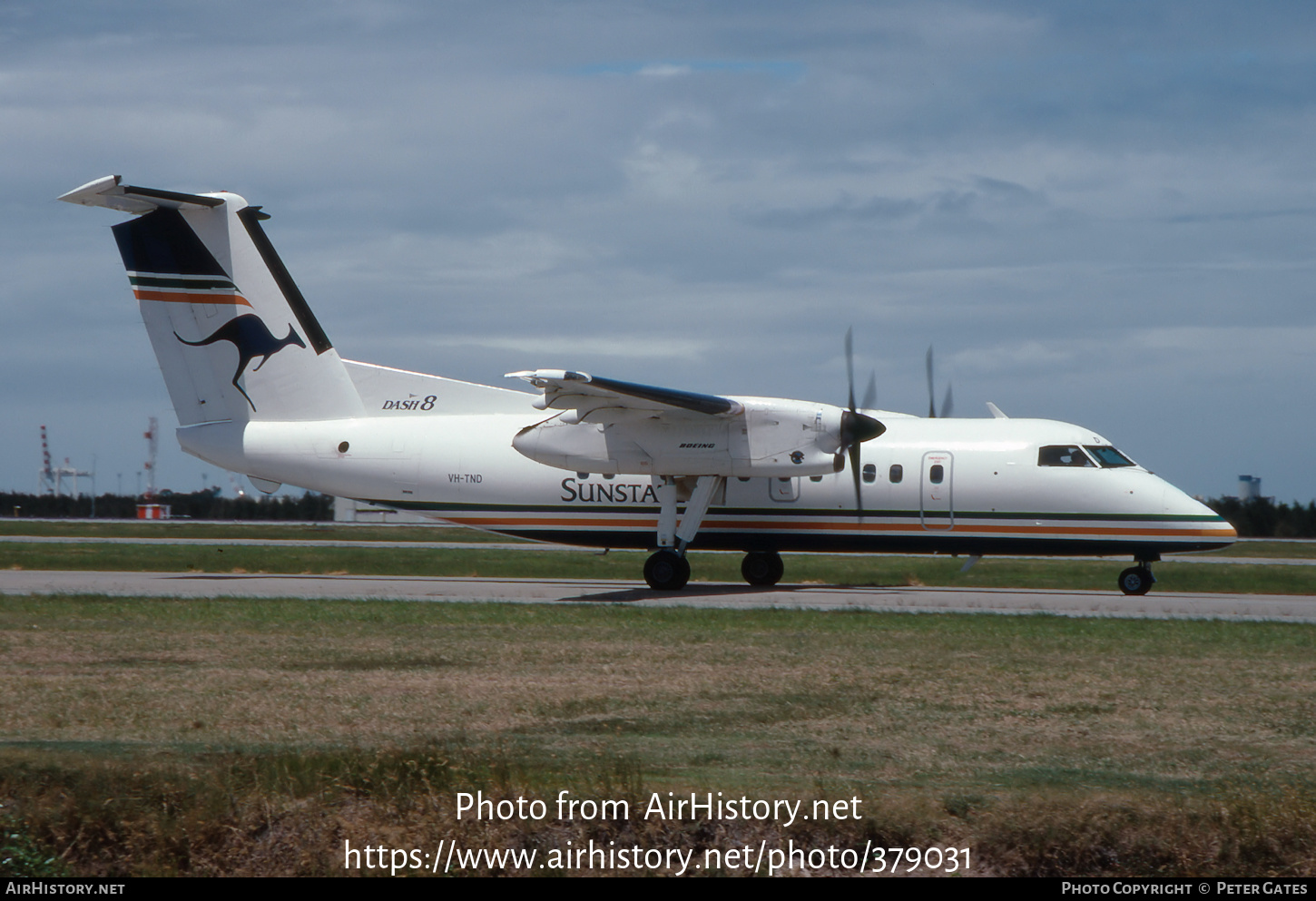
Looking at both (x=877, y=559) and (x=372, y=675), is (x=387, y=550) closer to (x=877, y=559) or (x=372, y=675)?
(x=877, y=559)

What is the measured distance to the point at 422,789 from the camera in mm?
7734

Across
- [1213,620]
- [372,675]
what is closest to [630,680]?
[372,675]

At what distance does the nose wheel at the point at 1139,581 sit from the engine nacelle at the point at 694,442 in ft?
20.6

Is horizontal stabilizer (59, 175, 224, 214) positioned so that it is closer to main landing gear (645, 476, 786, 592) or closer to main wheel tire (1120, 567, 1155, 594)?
main landing gear (645, 476, 786, 592)

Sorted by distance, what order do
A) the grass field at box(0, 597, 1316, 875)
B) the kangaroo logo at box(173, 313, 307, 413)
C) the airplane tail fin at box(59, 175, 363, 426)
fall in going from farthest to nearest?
the kangaroo logo at box(173, 313, 307, 413), the airplane tail fin at box(59, 175, 363, 426), the grass field at box(0, 597, 1316, 875)

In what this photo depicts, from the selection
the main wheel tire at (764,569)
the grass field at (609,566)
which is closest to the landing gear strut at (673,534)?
the main wheel tire at (764,569)

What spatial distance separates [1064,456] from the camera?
23125 mm

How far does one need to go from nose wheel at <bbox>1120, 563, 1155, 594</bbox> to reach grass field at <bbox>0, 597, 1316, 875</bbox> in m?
5.97

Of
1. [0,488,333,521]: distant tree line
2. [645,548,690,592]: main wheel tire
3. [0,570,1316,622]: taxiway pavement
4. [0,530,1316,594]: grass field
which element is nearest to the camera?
[0,570,1316,622]: taxiway pavement

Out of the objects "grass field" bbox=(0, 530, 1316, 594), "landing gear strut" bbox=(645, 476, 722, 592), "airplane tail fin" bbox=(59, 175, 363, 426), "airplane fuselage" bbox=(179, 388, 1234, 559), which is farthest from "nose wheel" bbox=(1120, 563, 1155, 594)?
"airplane tail fin" bbox=(59, 175, 363, 426)

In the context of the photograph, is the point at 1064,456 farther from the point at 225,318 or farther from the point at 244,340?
the point at 225,318

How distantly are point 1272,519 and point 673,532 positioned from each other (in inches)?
1867

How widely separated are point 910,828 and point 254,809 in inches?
165

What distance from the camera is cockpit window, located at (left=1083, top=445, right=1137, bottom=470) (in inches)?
908
